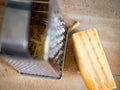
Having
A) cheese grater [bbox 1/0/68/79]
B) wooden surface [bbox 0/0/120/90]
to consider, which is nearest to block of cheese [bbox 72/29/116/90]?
wooden surface [bbox 0/0/120/90]

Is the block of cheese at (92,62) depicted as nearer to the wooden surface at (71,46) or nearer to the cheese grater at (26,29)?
the wooden surface at (71,46)

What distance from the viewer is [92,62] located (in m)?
0.80

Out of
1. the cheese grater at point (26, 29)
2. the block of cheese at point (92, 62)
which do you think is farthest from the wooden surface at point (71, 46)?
the cheese grater at point (26, 29)

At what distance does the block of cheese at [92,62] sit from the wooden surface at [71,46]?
0.30 feet

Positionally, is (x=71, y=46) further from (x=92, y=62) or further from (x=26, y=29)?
(x=26, y=29)

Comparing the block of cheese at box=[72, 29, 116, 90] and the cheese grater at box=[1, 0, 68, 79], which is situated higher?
the cheese grater at box=[1, 0, 68, 79]

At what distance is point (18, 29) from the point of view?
49cm

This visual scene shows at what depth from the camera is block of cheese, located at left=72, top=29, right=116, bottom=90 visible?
79 centimetres

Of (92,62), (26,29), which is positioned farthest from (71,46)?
(26,29)

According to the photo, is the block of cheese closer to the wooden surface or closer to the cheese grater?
the wooden surface

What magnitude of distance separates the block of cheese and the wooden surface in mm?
93

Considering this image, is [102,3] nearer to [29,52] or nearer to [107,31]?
[107,31]

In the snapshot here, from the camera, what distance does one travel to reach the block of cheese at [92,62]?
79cm

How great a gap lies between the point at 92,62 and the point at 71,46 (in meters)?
0.13
